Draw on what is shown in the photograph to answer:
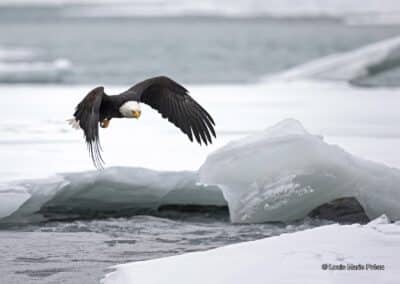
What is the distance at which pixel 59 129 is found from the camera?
366 inches

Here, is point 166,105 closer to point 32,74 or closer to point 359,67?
point 359,67

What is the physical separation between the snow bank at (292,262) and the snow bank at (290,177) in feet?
3.89

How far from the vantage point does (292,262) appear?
4.18 meters

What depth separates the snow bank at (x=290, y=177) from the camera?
5859 millimetres

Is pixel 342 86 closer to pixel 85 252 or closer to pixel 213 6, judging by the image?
pixel 85 252

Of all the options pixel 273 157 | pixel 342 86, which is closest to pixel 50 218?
pixel 273 157

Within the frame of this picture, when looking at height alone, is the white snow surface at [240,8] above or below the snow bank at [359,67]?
above

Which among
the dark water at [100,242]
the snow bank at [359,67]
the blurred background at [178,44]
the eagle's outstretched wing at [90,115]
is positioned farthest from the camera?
the blurred background at [178,44]

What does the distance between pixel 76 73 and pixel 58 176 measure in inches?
538

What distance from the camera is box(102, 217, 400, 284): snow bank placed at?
4.00 m

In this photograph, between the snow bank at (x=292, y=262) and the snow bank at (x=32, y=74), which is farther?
the snow bank at (x=32, y=74)

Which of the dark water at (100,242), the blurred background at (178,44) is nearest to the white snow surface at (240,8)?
the blurred background at (178,44)

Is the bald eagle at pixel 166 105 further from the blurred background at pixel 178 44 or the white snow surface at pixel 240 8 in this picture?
the white snow surface at pixel 240 8

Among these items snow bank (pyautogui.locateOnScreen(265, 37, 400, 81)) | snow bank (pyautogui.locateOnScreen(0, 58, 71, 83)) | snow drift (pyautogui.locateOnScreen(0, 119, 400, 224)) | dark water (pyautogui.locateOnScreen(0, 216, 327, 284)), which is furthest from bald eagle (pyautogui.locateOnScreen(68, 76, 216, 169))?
snow bank (pyautogui.locateOnScreen(0, 58, 71, 83))
